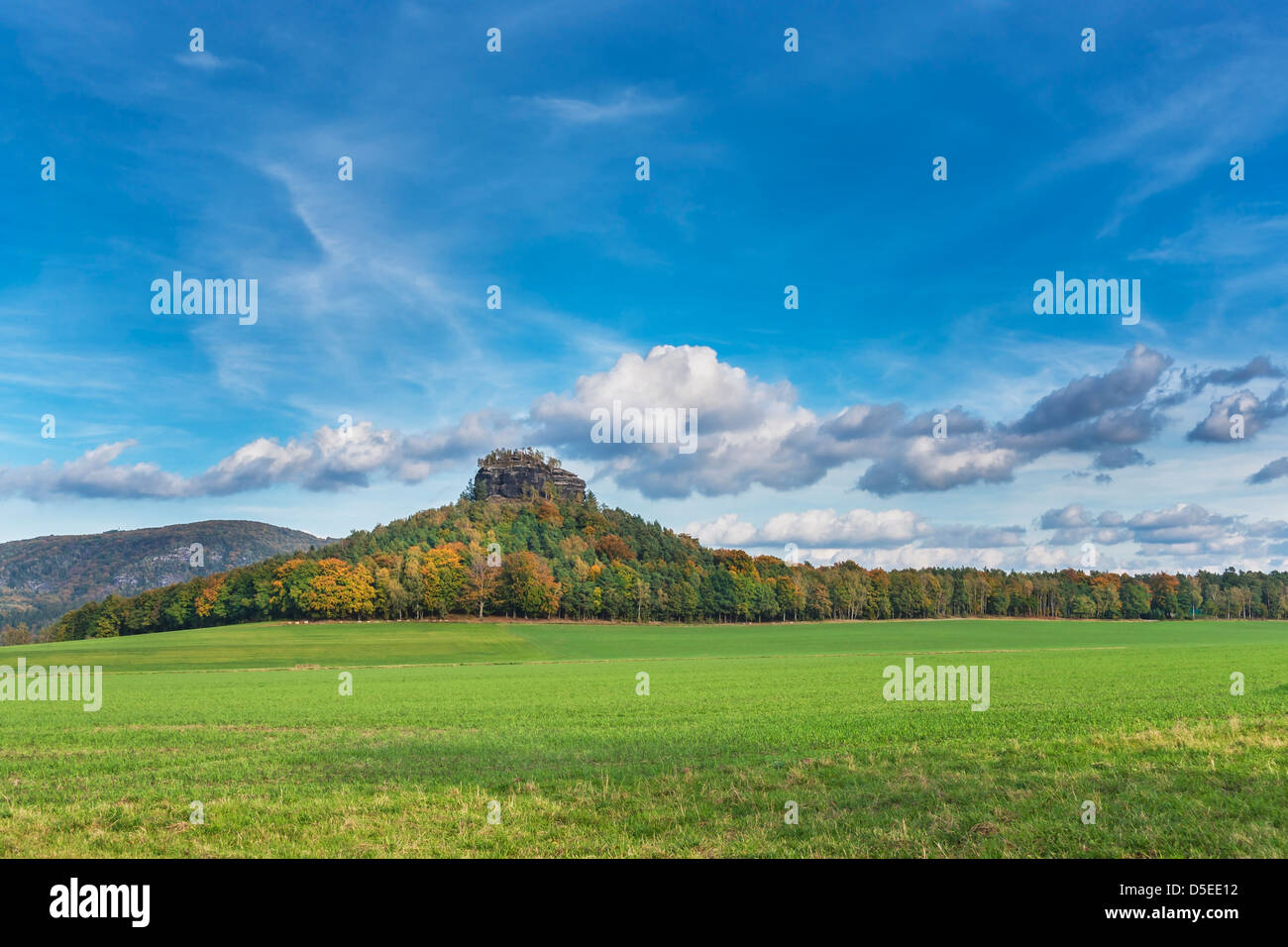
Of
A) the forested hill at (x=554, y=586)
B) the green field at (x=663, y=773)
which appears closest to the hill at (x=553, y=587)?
the forested hill at (x=554, y=586)

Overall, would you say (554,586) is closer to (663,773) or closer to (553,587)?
(553,587)

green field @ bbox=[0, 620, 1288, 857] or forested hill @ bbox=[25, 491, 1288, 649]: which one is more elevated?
green field @ bbox=[0, 620, 1288, 857]

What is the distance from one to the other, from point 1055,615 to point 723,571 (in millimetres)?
94748

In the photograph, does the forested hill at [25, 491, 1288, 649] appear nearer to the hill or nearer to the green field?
the hill

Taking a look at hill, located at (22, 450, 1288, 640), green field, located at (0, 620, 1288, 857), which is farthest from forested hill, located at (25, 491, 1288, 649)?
green field, located at (0, 620, 1288, 857)

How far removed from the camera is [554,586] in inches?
5221

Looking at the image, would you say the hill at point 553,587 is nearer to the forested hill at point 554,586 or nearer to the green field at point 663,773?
the forested hill at point 554,586

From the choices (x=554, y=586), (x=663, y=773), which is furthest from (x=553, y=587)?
(x=663, y=773)

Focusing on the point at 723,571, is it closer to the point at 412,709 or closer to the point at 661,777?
the point at 412,709

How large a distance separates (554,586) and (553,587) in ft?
1.36

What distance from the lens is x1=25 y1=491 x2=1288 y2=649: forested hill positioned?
126562 millimetres

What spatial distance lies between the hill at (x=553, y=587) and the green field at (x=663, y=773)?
308ft

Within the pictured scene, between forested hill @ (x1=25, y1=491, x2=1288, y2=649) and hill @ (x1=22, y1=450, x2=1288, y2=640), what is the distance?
0.28 m

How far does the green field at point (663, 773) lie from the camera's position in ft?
34.6
